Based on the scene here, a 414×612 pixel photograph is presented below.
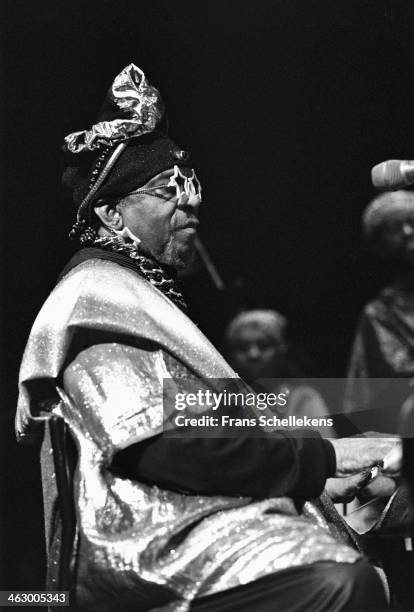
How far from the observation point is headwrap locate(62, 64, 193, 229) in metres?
2.58

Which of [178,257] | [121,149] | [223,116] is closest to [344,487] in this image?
[178,257]

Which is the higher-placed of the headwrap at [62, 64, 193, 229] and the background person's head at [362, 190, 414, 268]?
the headwrap at [62, 64, 193, 229]

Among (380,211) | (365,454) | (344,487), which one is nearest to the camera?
(365,454)

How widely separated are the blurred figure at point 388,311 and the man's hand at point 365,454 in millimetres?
798

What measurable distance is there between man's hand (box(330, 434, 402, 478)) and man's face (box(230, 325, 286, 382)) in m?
1.06

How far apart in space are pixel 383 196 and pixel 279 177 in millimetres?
336

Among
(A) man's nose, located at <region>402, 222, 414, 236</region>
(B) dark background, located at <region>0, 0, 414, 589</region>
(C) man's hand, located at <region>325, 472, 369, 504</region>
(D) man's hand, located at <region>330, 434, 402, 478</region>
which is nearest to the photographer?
(D) man's hand, located at <region>330, 434, 402, 478</region>

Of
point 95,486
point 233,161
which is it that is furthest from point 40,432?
point 233,161

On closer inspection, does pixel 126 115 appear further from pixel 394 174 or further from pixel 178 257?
pixel 394 174

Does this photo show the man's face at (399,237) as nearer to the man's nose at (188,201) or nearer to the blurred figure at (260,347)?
the blurred figure at (260,347)

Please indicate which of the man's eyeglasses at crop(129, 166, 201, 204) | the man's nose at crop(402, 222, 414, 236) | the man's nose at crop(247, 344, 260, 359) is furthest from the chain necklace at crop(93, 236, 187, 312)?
the man's nose at crop(402, 222, 414, 236)

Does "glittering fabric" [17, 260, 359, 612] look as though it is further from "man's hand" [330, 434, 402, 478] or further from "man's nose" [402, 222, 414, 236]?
"man's nose" [402, 222, 414, 236]

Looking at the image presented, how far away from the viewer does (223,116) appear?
337 centimetres

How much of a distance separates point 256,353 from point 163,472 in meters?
1.34
